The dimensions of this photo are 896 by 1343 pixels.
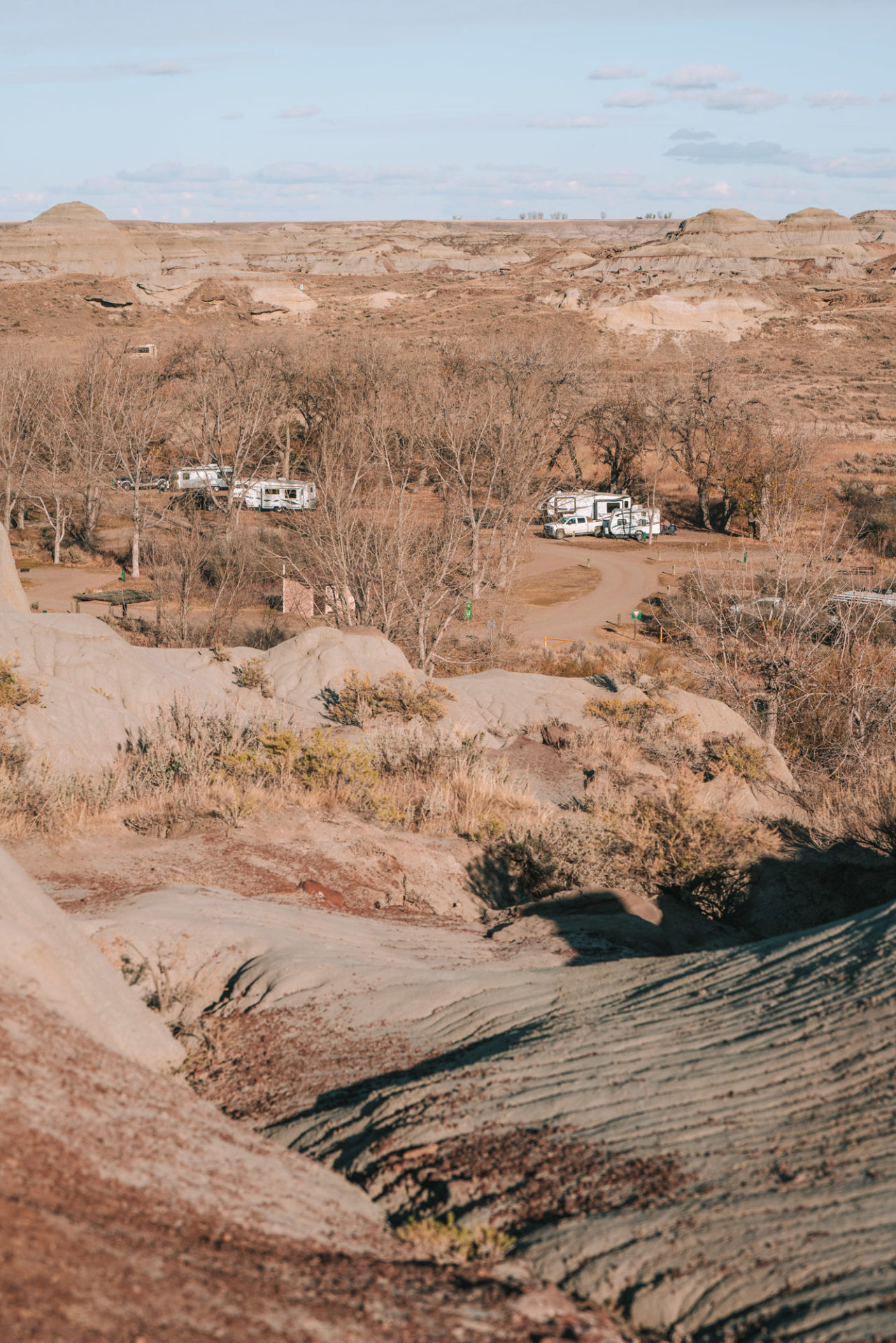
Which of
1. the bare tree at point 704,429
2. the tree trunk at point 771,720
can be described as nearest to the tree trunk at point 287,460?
the bare tree at point 704,429

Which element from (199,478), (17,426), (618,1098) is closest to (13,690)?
(618,1098)

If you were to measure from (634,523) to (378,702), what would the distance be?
35062 mm

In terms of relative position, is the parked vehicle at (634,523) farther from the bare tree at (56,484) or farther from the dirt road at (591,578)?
the bare tree at (56,484)

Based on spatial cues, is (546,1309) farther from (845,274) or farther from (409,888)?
(845,274)

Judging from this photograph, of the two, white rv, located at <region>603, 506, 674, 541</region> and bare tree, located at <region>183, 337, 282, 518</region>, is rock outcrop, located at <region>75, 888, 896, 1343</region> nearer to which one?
bare tree, located at <region>183, 337, 282, 518</region>

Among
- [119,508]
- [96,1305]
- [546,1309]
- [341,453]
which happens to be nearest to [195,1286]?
[96,1305]

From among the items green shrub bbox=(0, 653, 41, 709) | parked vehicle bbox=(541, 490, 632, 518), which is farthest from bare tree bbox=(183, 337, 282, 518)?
green shrub bbox=(0, 653, 41, 709)

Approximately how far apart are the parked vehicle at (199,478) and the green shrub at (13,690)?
3059 cm

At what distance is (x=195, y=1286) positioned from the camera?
10.4 feet

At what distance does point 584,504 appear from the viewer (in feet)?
160

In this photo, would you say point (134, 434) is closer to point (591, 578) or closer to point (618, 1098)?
point (591, 578)

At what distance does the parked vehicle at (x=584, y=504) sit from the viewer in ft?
160

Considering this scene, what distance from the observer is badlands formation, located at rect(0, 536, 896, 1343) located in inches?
133

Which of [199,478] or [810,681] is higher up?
[199,478]
